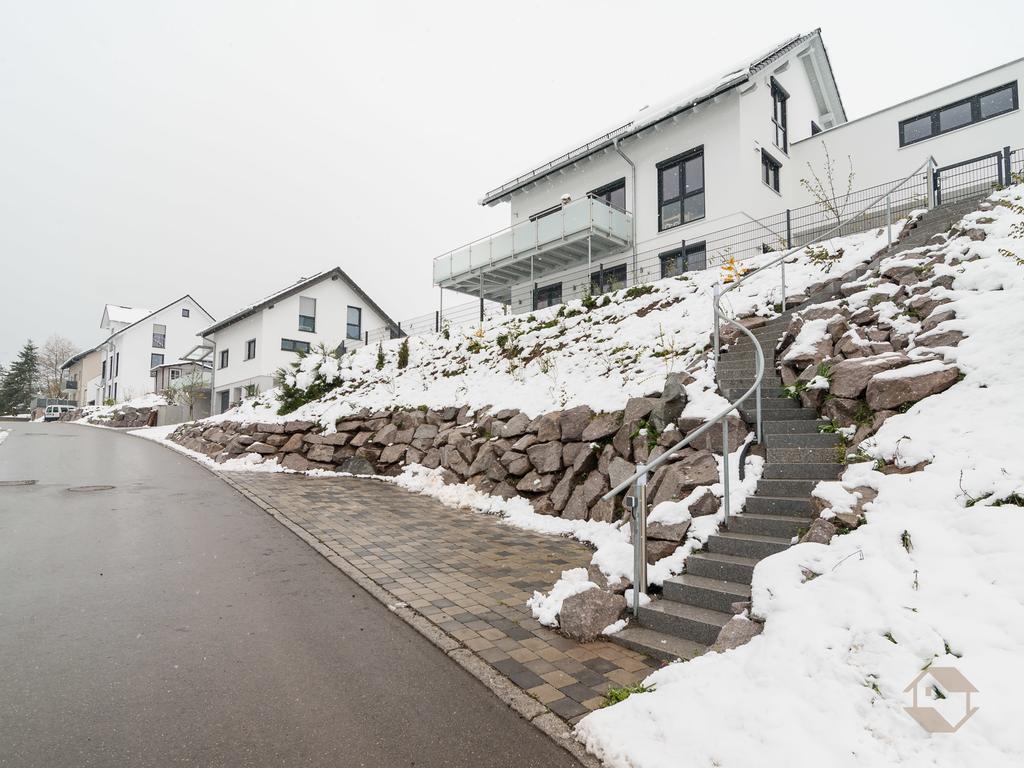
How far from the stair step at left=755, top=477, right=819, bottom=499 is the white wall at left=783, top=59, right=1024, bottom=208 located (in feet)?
51.1

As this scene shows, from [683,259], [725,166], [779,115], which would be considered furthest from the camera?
[779,115]

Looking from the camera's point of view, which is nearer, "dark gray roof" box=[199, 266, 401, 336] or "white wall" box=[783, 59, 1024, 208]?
"white wall" box=[783, 59, 1024, 208]

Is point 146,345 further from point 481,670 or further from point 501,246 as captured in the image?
point 481,670

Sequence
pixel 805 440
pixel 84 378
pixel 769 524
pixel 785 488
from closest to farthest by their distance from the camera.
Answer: pixel 769 524, pixel 785 488, pixel 805 440, pixel 84 378

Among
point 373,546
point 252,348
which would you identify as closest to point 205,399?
point 252,348

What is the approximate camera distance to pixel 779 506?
15.4ft

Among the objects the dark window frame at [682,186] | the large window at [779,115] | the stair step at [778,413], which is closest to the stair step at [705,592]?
the stair step at [778,413]

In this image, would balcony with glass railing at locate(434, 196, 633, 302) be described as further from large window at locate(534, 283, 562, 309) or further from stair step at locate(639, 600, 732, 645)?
stair step at locate(639, 600, 732, 645)

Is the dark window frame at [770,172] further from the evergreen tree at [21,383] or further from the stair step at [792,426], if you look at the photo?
the evergreen tree at [21,383]

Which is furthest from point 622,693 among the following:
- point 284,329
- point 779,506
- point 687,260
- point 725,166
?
point 284,329

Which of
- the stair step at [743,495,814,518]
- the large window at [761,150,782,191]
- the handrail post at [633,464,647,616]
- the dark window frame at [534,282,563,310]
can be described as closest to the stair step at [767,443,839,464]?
the stair step at [743,495,814,518]

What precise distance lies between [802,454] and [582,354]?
5.91 meters

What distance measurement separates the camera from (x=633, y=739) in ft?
9.09

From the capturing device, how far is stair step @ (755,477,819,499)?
4730 millimetres
